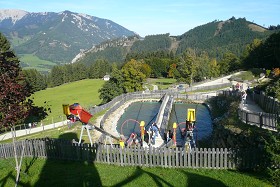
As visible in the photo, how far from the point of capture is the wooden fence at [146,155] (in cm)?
1387

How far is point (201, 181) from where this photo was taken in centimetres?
1281

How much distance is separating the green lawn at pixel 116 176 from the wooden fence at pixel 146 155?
1.25 feet

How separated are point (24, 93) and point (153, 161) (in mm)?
6945

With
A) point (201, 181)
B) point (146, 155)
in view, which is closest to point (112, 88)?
point (146, 155)

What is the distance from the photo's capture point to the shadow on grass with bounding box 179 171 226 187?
1248 centimetres

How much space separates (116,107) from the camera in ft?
139

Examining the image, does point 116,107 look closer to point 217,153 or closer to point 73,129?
point 73,129

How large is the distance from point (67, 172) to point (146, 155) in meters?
4.05

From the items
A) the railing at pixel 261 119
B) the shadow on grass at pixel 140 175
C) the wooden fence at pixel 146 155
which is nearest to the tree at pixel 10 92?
the wooden fence at pixel 146 155

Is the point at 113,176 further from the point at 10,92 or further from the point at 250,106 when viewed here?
the point at 250,106

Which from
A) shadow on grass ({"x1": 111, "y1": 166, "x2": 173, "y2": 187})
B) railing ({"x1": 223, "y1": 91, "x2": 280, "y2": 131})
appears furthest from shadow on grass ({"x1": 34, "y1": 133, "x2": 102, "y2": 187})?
railing ({"x1": 223, "y1": 91, "x2": 280, "y2": 131})

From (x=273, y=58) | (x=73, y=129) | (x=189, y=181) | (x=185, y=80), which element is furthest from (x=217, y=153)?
(x=273, y=58)

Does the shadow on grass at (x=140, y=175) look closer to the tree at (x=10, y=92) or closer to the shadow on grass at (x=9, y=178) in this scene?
the shadow on grass at (x=9, y=178)

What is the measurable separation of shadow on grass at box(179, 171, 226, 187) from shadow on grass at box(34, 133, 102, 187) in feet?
13.1
